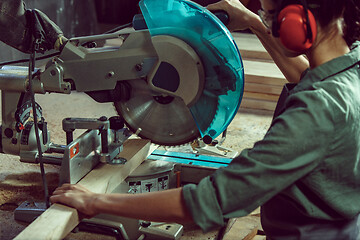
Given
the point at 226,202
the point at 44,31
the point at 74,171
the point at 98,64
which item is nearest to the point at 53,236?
the point at 74,171

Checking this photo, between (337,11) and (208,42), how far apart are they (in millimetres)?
562

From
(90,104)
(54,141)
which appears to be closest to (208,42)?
(54,141)

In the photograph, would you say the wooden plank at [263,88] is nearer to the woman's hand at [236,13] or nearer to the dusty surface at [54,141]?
the dusty surface at [54,141]

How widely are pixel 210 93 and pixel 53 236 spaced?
75 centimetres

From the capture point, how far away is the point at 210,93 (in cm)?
164

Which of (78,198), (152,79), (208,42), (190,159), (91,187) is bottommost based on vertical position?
(190,159)

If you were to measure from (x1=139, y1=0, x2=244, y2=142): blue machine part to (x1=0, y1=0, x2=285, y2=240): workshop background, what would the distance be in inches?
23.5

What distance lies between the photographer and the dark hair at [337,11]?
3.48ft

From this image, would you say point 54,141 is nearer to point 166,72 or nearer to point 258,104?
point 166,72

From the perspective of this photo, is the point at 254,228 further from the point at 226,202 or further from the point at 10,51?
the point at 10,51

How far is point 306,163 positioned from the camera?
1.01 metres

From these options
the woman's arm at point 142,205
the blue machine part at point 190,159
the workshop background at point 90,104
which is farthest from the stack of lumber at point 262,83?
the woman's arm at point 142,205

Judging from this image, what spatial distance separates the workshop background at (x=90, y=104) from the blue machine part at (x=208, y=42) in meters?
0.60

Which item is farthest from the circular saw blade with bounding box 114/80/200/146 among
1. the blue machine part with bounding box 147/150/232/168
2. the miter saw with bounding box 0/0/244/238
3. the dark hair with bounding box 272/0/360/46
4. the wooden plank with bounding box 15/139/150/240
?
the dark hair with bounding box 272/0/360/46
